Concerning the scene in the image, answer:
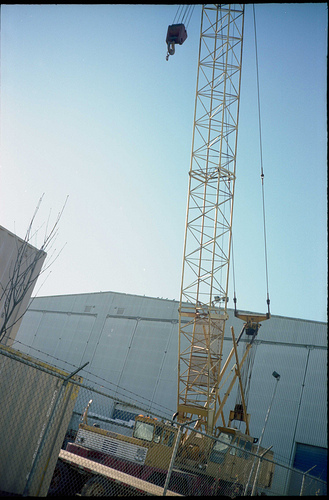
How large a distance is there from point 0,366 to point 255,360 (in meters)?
21.2

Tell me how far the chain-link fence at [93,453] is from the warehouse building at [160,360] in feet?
17.3

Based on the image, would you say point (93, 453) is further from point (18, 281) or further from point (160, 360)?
point (160, 360)

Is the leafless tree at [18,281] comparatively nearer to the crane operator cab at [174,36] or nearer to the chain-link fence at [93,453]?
the chain-link fence at [93,453]

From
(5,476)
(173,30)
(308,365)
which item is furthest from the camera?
(308,365)

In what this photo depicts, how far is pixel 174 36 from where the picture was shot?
798 inches

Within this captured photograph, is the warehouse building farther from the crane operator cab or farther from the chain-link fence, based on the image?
the crane operator cab

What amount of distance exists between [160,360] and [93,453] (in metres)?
18.3

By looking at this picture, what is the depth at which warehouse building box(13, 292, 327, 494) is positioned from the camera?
25094 mm

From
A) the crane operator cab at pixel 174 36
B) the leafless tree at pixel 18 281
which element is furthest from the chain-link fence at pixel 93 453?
the crane operator cab at pixel 174 36

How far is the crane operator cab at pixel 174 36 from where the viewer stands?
20.2 m

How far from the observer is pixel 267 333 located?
2845cm

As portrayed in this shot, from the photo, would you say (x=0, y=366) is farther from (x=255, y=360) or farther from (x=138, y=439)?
(x=255, y=360)

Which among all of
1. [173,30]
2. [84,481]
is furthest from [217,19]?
[84,481]

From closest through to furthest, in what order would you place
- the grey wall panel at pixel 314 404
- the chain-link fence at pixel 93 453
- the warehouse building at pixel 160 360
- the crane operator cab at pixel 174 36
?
the chain-link fence at pixel 93 453 < the crane operator cab at pixel 174 36 < the grey wall panel at pixel 314 404 < the warehouse building at pixel 160 360
